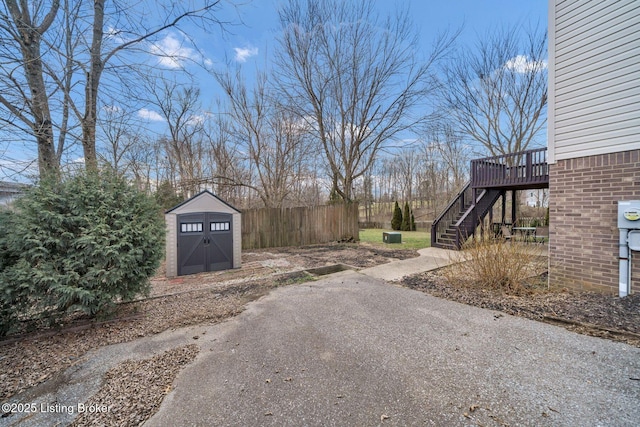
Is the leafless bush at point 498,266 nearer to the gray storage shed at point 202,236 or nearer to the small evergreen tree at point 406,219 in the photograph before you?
the gray storage shed at point 202,236

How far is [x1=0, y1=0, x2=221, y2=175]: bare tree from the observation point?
3.84m

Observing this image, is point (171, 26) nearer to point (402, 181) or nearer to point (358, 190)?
point (358, 190)

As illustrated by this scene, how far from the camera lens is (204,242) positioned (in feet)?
21.7

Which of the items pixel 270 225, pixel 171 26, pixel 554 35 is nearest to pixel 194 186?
pixel 270 225

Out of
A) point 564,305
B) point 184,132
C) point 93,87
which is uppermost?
point 184,132

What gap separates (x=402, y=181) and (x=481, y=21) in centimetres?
1521

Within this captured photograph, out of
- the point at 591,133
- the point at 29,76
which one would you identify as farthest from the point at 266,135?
the point at 591,133

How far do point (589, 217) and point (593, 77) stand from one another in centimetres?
224

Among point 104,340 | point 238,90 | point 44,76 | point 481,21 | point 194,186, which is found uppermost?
point 481,21

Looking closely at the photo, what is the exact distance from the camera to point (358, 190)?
992 inches

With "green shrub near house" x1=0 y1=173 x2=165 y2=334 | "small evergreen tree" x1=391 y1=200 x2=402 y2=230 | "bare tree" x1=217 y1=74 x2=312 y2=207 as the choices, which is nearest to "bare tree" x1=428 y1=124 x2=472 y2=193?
"small evergreen tree" x1=391 y1=200 x2=402 y2=230

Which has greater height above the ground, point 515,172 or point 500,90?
point 500,90

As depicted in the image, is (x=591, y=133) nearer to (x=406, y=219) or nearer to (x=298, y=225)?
(x=298, y=225)

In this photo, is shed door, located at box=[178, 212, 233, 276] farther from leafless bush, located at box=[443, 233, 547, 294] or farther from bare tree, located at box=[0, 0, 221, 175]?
leafless bush, located at box=[443, 233, 547, 294]
